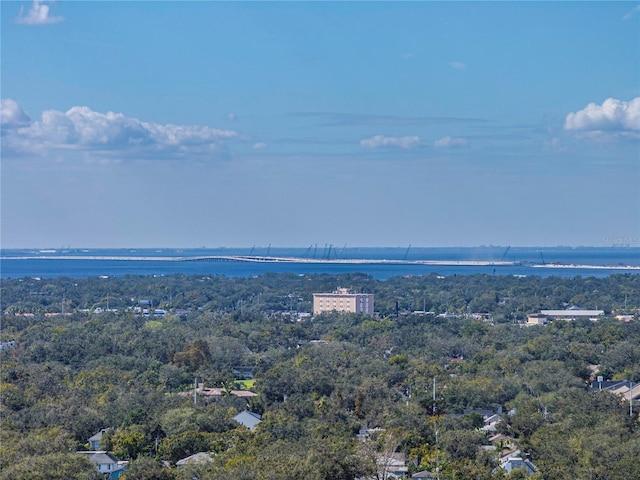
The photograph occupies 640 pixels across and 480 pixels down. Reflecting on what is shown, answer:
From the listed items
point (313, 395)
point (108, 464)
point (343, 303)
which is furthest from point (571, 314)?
point (108, 464)

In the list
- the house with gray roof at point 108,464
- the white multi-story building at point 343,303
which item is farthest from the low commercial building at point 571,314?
the house with gray roof at point 108,464

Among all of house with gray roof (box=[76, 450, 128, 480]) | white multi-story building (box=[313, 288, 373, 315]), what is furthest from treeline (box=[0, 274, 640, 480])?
white multi-story building (box=[313, 288, 373, 315])

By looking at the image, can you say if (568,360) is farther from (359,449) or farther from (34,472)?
(34,472)

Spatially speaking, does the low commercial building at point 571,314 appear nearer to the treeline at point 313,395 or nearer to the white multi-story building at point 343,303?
the treeline at point 313,395

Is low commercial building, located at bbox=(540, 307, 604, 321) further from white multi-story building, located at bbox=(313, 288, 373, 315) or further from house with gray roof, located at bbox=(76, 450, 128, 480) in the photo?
house with gray roof, located at bbox=(76, 450, 128, 480)

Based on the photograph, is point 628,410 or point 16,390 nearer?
point 628,410

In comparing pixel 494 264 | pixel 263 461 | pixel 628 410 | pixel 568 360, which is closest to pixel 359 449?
pixel 263 461

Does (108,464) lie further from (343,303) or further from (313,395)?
(343,303)
